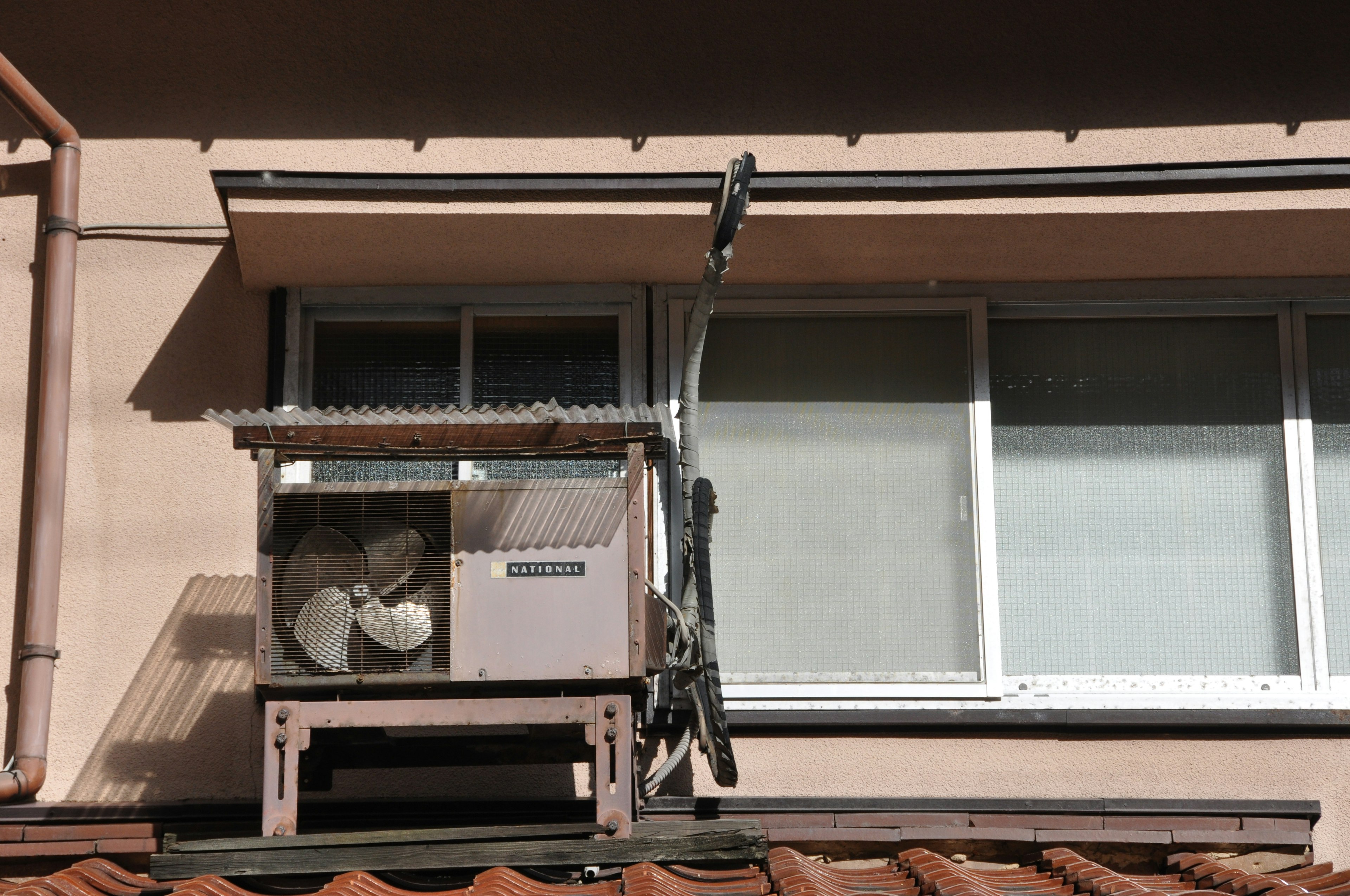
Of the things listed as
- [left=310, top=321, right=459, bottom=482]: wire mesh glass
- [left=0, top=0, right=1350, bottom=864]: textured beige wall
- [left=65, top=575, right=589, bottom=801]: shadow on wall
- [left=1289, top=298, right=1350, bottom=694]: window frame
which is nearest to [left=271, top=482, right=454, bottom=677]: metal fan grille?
[left=65, top=575, right=589, bottom=801]: shadow on wall

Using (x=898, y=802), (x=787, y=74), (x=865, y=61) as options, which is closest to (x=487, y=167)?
(x=787, y=74)

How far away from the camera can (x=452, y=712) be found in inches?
178

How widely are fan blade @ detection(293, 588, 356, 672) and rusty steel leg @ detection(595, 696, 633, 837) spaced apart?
922 millimetres

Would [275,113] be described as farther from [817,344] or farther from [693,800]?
Answer: [693,800]

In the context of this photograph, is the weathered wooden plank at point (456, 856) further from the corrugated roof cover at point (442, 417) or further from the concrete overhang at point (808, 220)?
the concrete overhang at point (808, 220)

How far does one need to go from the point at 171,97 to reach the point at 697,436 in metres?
2.95

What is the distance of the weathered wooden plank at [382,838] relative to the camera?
4426 mm

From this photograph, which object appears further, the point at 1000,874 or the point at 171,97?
the point at 171,97

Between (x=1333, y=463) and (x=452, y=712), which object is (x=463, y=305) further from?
(x=1333, y=463)

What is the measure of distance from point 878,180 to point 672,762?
2.59m

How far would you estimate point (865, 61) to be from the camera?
596 centimetres

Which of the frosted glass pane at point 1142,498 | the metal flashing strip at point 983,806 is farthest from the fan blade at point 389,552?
the frosted glass pane at point 1142,498

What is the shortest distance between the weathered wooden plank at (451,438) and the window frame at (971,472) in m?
1.17

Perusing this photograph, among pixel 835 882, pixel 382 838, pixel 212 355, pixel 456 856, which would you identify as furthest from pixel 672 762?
pixel 212 355
